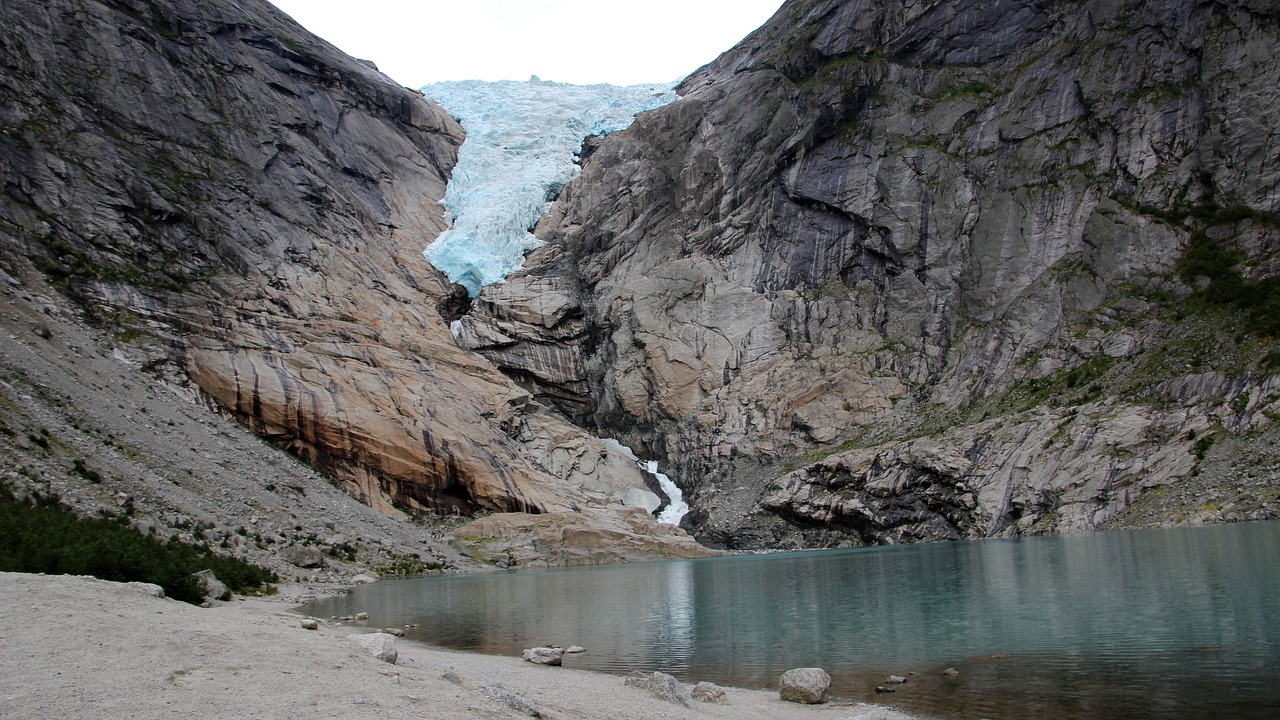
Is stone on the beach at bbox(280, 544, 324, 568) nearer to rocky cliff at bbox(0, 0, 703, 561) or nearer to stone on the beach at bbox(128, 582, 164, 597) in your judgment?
rocky cliff at bbox(0, 0, 703, 561)

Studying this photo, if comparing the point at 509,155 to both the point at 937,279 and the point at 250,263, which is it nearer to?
the point at 250,263

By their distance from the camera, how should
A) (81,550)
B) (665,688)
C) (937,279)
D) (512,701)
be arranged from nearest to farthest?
(512,701) → (665,688) → (81,550) → (937,279)

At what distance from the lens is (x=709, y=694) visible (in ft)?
45.7

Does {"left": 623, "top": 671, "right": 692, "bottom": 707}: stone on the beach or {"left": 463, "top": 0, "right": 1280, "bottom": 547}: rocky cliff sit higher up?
{"left": 463, "top": 0, "right": 1280, "bottom": 547}: rocky cliff

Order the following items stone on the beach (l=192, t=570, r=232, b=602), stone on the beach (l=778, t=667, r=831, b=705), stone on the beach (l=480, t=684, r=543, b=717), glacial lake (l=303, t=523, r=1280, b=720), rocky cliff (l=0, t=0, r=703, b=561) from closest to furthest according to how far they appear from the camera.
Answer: stone on the beach (l=480, t=684, r=543, b=717), glacial lake (l=303, t=523, r=1280, b=720), stone on the beach (l=778, t=667, r=831, b=705), stone on the beach (l=192, t=570, r=232, b=602), rocky cliff (l=0, t=0, r=703, b=561)

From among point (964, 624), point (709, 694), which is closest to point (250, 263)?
point (964, 624)

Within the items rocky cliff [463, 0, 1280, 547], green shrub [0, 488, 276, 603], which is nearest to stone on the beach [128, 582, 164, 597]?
green shrub [0, 488, 276, 603]

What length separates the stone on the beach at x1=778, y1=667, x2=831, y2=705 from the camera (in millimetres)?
13773

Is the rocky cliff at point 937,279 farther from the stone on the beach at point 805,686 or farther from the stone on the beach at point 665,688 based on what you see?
the stone on the beach at point 665,688

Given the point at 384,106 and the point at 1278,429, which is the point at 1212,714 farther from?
the point at 384,106

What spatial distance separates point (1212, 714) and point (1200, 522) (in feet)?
135

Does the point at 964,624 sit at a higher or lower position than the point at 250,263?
lower

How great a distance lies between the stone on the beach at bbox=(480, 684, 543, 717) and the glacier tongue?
8560 cm

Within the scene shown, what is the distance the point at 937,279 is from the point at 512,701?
253 ft
